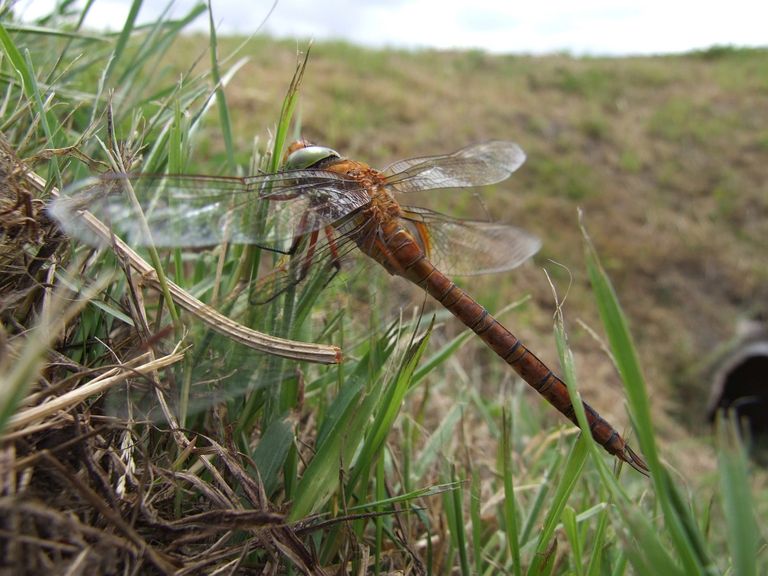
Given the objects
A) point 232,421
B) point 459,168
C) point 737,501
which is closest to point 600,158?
point 459,168

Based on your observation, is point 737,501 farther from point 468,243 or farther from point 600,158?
point 600,158

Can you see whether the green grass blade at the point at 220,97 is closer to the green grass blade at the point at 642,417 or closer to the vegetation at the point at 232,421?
the vegetation at the point at 232,421

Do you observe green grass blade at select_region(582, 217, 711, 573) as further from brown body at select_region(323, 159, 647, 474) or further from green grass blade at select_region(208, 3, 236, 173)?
green grass blade at select_region(208, 3, 236, 173)

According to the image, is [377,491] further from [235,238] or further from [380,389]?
[235,238]

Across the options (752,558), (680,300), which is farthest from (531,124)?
(752,558)

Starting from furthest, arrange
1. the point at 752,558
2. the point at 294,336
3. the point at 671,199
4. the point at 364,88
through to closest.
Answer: the point at 671,199
the point at 364,88
the point at 294,336
the point at 752,558

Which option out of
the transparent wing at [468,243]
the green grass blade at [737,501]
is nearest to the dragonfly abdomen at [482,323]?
the transparent wing at [468,243]
